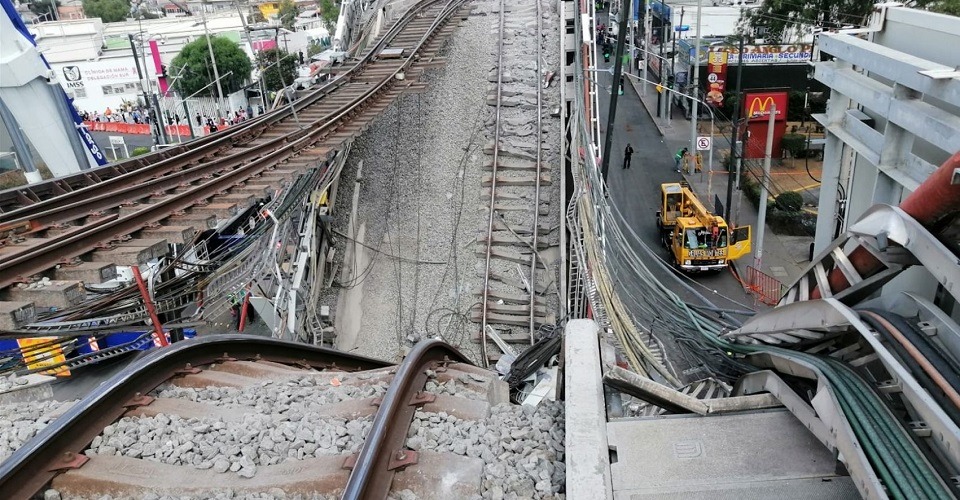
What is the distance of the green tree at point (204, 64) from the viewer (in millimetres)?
37219

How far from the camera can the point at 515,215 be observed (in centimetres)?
1234

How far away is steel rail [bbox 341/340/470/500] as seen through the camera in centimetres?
305

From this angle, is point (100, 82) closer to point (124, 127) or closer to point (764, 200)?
point (124, 127)

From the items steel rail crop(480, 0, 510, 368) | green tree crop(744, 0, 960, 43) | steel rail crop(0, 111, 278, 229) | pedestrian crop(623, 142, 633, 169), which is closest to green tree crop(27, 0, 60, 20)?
pedestrian crop(623, 142, 633, 169)

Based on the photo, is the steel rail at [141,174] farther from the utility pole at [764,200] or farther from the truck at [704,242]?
the utility pole at [764,200]

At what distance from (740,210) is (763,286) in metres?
4.93

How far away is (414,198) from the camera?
12.9 metres

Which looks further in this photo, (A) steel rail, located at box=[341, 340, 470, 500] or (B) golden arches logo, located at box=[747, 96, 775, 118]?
(B) golden arches logo, located at box=[747, 96, 775, 118]

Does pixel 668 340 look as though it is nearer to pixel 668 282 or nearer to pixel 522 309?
pixel 522 309

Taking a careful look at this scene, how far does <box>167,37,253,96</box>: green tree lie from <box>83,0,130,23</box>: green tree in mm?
37577

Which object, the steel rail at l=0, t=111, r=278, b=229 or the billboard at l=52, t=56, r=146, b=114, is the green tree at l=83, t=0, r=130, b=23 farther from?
the steel rail at l=0, t=111, r=278, b=229

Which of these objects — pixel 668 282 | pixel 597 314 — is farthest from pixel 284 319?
pixel 668 282

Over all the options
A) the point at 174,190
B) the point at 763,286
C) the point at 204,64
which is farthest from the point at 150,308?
the point at 204,64

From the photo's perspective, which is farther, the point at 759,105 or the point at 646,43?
the point at 646,43
